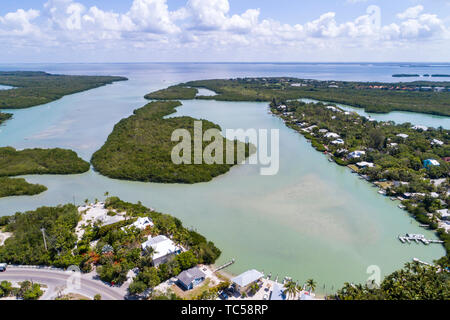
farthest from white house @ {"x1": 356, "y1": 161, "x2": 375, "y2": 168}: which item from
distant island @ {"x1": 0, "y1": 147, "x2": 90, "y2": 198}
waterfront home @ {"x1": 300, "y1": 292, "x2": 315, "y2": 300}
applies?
distant island @ {"x1": 0, "y1": 147, "x2": 90, "y2": 198}

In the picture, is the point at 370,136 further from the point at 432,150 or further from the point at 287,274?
the point at 287,274

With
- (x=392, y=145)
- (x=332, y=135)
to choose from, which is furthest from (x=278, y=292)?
(x=332, y=135)

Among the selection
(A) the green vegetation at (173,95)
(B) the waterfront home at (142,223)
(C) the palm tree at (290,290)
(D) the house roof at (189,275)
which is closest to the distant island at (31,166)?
(B) the waterfront home at (142,223)

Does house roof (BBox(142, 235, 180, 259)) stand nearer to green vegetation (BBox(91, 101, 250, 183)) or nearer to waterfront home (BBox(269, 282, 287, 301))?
waterfront home (BBox(269, 282, 287, 301))

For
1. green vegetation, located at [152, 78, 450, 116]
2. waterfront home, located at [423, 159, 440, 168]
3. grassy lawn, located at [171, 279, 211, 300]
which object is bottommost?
grassy lawn, located at [171, 279, 211, 300]

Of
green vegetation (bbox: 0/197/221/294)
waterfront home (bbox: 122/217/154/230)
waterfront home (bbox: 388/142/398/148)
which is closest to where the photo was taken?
green vegetation (bbox: 0/197/221/294)

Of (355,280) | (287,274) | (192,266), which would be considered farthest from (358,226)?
(192,266)

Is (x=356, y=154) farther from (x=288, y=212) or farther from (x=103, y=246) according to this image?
(x=103, y=246)
